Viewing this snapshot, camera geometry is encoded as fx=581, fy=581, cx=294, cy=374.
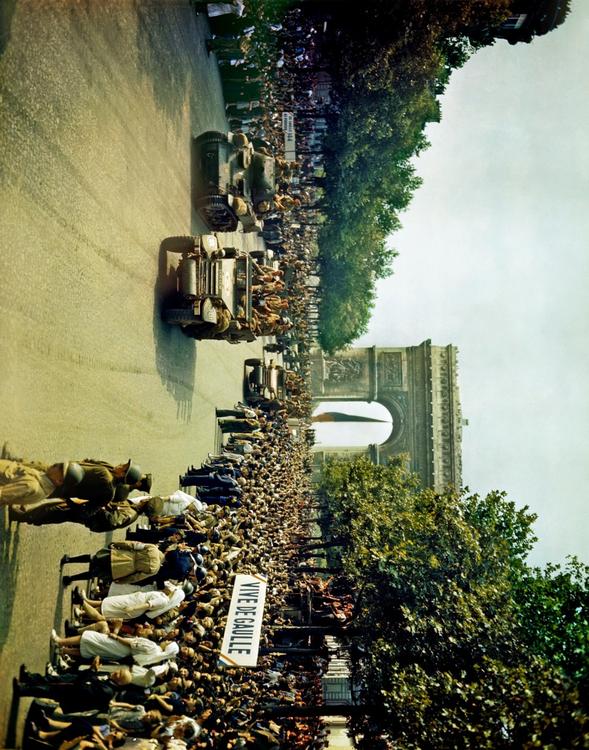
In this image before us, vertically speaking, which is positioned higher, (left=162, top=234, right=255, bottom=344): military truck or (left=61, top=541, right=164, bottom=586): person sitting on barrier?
(left=162, top=234, right=255, bottom=344): military truck

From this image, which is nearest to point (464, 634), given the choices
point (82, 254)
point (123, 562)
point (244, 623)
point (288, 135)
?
point (244, 623)

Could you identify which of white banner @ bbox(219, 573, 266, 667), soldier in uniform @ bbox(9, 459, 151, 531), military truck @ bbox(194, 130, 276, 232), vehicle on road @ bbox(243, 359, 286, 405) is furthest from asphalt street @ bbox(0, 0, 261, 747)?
vehicle on road @ bbox(243, 359, 286, 405)

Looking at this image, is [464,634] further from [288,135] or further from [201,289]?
[288,135]

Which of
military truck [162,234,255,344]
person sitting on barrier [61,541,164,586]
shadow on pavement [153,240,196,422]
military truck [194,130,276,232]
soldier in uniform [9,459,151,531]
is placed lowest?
person sitting on barrier [61,541,164,586]

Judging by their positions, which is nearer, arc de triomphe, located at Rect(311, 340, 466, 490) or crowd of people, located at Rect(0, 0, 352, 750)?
crowd of people, located at Rect(0, 0, 352, 750)

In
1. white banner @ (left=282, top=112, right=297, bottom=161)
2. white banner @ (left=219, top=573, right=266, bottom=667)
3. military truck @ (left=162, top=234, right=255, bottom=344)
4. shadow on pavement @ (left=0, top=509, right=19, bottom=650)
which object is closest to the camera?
shadow on pavement @ (left=0, top=509, right=19, bottom=650)

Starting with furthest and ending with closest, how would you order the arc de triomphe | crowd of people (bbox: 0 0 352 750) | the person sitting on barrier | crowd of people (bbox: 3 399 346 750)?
1. the arc de triomphe
2. the person sitting on barrier
3. crowd of people (bbox: 3 399 346 750)
4. crowd of people (bbox: 0 0 352 750)

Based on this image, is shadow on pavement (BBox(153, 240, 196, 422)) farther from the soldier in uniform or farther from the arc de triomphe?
the arc de triomphe

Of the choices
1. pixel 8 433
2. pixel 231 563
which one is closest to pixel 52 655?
pixel 8 433
